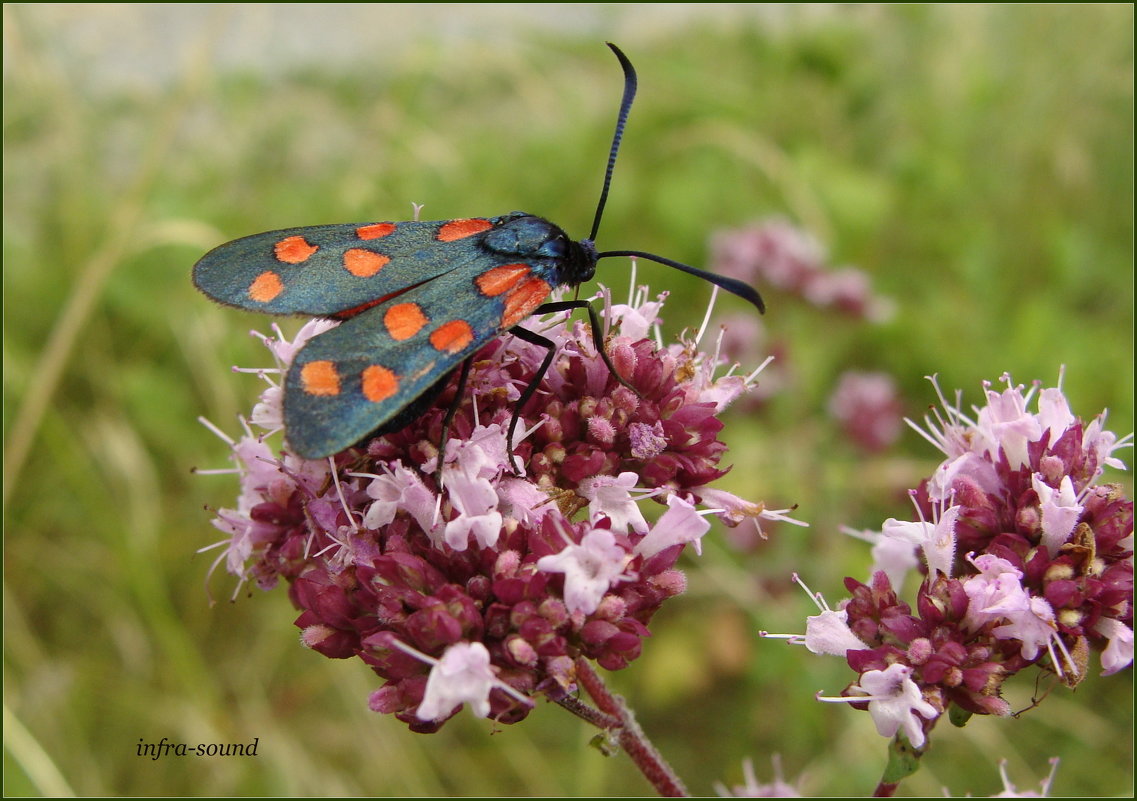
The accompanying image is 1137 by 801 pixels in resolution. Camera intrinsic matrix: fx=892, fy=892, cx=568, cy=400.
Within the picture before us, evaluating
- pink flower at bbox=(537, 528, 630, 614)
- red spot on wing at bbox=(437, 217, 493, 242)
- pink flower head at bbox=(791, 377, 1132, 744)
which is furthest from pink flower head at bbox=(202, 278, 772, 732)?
pink flower head at bbox=(791, 377, 1132, 744)

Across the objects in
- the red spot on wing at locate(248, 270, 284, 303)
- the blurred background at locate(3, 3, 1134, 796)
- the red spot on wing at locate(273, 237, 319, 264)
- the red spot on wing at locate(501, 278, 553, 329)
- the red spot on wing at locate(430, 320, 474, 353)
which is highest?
the red spot on wing at locate(501, 278, 553, 329)

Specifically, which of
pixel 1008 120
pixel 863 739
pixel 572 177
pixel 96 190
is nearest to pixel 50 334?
pixel 96 190

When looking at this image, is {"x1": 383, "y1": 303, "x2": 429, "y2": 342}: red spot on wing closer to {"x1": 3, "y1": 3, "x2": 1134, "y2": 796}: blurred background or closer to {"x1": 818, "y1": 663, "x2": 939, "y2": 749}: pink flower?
{"x1": 818, "y1": 663, "x2": 939, "y2": 749}: pink flower

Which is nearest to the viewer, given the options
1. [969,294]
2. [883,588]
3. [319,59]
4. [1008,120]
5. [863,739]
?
[883,588]

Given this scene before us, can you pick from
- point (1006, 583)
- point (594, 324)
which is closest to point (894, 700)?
point (1006, 583)

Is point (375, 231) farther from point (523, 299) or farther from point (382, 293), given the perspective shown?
point (523, 299)

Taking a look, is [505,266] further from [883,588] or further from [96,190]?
[96,190]
